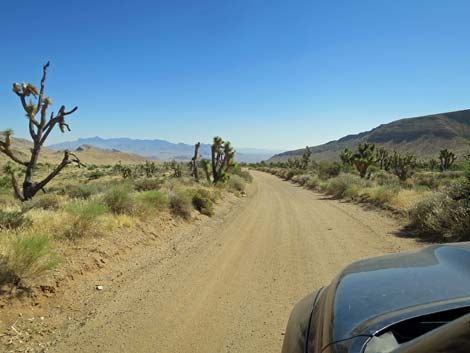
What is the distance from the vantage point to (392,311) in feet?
6.21

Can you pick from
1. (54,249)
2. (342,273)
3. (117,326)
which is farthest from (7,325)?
(342,273)

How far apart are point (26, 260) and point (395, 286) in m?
5.47

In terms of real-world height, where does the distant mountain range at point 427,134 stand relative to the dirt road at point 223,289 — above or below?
above

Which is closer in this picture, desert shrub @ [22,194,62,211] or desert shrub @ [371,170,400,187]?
desert shrub @ [22,194,62,211]

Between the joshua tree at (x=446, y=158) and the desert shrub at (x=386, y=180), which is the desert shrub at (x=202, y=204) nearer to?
the desert shrub at (x=386, y=180)

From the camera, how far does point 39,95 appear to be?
9.20 metres

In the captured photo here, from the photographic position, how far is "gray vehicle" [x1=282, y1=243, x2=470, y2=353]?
1433 mm

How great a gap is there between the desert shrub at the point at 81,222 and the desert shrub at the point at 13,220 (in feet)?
2.29

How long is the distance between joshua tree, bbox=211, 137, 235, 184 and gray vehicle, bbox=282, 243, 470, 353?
75.8 ft

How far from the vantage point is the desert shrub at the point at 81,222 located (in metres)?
7.57

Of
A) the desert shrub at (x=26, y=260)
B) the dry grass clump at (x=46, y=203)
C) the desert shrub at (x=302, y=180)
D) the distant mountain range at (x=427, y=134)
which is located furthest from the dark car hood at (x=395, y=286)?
the distant mountain range at (x=427, y=134)

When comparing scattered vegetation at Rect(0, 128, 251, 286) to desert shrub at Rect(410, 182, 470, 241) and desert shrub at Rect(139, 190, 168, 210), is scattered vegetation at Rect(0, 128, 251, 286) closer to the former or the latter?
desert shrub at Rect(139, 190, 168, 210)

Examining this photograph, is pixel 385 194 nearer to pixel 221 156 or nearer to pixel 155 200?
pixel 155 200

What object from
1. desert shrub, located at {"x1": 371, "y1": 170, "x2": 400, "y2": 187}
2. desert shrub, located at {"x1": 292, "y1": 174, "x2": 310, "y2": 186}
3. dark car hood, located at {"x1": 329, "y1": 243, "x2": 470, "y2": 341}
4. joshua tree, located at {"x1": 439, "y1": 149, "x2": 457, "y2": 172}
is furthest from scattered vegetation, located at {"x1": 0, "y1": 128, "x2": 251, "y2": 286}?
joshua tree, located at {"x1": 439, "y1": 149, "x2": 457, "y2": 172}
